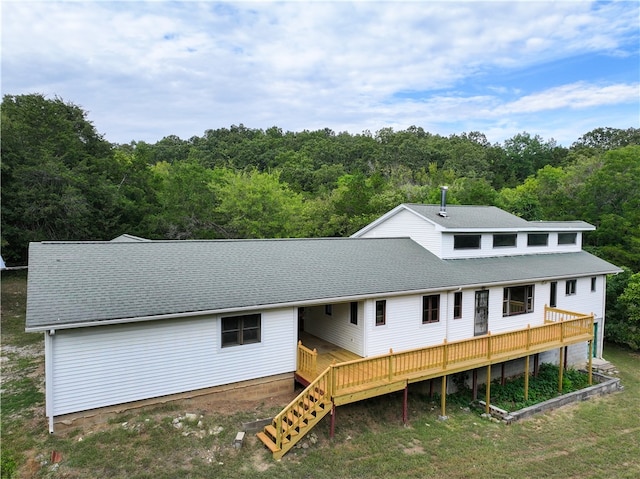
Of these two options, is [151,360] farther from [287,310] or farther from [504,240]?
[504,240]

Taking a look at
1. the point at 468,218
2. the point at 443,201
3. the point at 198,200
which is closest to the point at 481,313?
the point at 468,218

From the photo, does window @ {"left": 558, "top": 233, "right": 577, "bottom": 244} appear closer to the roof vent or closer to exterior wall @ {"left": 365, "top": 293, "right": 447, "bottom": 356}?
the roof vent

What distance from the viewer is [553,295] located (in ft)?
54.3

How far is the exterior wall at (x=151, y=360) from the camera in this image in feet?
27.3

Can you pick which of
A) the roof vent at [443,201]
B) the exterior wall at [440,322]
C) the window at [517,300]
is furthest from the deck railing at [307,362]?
the roof vent at [443,201]

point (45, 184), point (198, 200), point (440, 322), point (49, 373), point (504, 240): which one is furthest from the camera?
point (198, 200)

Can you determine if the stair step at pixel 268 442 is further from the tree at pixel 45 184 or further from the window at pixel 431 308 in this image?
the tree at pixel 45 184

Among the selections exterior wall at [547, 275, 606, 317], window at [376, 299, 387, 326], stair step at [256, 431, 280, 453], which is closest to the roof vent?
exterior wall at [547, 275, 606, 317]

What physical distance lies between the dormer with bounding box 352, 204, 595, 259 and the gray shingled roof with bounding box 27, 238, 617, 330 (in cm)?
69

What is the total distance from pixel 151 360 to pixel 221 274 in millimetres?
2909

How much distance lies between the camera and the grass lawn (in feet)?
25.1

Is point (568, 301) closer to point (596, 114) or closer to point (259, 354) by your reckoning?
point (259, 354)

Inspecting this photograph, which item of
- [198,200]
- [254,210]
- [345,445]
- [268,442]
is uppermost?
[198,200]

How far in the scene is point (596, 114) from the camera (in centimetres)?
3812
